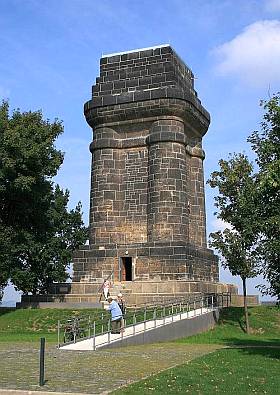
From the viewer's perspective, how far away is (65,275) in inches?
1716

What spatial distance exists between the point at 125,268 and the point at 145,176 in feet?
16.3

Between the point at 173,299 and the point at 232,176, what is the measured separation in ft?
19.6

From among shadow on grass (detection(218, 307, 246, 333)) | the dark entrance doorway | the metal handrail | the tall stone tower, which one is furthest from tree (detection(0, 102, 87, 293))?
shadow on grass (detection(218, 307, 246, 333))

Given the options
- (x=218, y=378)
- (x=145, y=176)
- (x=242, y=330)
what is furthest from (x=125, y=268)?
(x=218, y=378)

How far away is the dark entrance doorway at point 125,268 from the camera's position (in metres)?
27.6

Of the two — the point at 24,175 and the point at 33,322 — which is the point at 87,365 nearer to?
the point at 33,322

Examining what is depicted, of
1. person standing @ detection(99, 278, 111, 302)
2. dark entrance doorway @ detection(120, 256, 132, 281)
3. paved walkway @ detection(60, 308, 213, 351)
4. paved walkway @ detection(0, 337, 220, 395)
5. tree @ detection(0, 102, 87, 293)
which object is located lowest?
paved walkway @ detection(0, 337, 220, 395)

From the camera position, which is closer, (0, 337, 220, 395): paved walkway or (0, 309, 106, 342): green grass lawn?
(0, 337, 220, 395): paved walkway

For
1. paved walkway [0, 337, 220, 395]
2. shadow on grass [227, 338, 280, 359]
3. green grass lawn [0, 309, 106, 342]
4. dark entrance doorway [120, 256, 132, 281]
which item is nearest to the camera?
paved walkway [0, 337, 220, 395]

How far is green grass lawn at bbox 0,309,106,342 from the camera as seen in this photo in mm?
21569

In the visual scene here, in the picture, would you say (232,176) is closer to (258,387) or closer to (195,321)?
(195,321)

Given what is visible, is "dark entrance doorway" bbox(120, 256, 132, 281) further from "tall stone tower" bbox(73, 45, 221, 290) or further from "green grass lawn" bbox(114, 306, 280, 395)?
"green grass lawn" bbox(114, 306, 280, 395)

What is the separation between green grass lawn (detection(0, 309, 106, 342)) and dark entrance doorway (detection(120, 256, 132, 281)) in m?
3.87

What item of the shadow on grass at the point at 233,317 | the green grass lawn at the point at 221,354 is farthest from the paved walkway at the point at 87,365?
the shadow on grass at the point at 233,317
